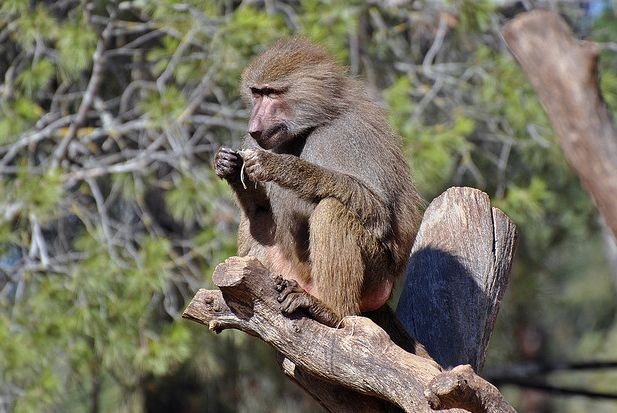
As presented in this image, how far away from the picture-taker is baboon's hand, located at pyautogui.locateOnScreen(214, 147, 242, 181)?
14.6 feet

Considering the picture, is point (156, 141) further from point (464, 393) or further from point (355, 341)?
point (464, 393)

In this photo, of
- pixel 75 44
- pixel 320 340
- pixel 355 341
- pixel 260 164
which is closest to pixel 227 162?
pixel 260 164

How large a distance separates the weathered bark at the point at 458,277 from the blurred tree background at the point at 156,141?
6.56 feet

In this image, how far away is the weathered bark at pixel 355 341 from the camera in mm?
3688

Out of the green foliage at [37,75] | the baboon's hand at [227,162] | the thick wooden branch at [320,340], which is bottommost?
the green foliage at [37,75]

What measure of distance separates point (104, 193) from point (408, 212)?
189 inches

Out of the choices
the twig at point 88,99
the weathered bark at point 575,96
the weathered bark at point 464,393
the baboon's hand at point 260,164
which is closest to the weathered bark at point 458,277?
the baboon's hand at point 260,164

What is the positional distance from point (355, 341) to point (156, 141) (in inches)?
153

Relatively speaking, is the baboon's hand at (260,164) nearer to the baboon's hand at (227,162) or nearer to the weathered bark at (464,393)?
the baboon's hand at (227,162)

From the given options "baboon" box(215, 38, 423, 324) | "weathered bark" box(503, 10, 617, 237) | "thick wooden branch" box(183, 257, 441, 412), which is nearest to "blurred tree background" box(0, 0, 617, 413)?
"baboon" box(215, 38, 423, 324)

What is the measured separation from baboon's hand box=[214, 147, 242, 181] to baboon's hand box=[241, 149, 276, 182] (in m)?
0.09

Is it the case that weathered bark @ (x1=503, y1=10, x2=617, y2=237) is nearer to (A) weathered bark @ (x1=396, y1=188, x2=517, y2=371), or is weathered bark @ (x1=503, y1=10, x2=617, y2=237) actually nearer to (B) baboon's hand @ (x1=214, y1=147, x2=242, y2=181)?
(A) weathered bark @ (x1=396, y1=188, x2=517, y2=371)

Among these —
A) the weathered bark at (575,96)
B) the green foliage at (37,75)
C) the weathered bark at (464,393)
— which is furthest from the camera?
the green foliage at (37,75)

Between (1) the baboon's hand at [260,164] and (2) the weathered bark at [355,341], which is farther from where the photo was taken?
(1) the baboon's hand at [260,164]
